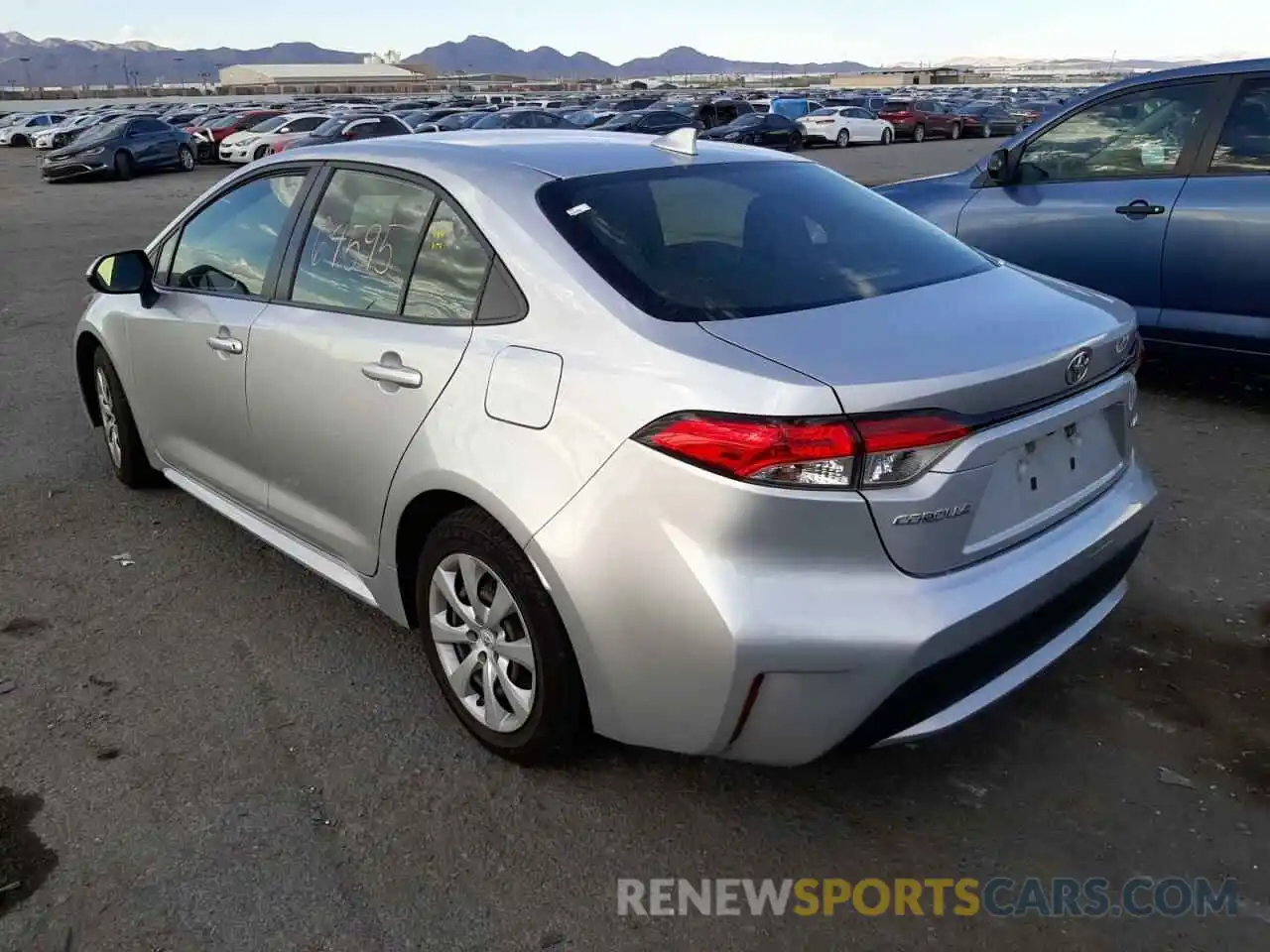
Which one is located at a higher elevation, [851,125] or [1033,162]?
[1033,162]

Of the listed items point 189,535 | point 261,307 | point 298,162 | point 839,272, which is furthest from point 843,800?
point 189,535

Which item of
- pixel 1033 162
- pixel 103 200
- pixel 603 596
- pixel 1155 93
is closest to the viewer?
pixel 603 596

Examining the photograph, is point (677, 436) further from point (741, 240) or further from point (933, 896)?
point (933, 896)

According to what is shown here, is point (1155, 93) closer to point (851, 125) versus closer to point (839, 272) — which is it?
point (839, 272)

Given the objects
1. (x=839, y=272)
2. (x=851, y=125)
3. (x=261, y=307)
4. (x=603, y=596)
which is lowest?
(x=851, y=125)

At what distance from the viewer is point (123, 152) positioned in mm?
26328

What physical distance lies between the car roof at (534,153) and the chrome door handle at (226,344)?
0.67m

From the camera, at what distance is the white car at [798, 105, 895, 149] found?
38344mm

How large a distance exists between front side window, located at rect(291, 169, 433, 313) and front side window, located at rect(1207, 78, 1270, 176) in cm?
438

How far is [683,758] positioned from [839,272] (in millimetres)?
1390

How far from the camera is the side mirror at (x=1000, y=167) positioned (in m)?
6.19

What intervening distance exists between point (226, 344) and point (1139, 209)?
4635 mm

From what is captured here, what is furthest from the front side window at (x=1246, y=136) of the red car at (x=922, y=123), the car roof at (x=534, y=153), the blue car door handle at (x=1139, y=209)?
the red car at (x=922, y=123)

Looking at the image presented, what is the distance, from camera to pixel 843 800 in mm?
2779
